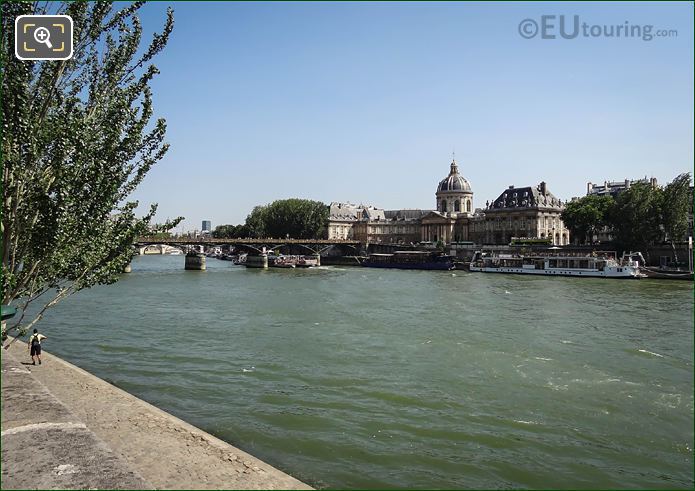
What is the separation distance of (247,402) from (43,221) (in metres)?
8.24

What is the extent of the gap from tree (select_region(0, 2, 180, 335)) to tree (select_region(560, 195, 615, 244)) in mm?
78495

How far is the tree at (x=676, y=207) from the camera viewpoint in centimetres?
6719

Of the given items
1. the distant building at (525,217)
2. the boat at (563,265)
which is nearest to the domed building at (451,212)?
the distant building at (525,217)

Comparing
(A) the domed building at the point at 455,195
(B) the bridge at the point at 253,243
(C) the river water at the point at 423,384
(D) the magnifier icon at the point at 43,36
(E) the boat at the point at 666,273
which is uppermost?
(A) the domed building at the point at 455,195

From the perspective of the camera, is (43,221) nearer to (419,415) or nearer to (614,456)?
(419,415)

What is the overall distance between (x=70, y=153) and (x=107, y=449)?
248 inches

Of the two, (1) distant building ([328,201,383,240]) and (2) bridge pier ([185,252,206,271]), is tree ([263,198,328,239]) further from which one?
(2) bridge pier ([185,252,206,271])

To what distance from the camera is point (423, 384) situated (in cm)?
1873

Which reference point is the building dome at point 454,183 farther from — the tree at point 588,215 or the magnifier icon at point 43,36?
the magnifier icon at point 43,36

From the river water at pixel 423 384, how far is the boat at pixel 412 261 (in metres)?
54.5

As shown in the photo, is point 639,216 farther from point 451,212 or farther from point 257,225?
point 257,225

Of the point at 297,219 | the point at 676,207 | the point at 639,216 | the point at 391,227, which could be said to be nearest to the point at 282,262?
the point at 297,219

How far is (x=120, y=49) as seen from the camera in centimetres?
1273

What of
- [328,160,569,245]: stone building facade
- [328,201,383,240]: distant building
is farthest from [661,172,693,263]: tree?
[328,201,383,240]: distant building
